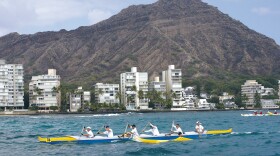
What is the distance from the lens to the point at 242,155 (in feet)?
143

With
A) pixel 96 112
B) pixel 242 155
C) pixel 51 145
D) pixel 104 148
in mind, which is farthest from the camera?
pixel 96 112

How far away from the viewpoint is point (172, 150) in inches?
1858

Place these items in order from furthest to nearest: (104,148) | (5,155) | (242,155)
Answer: (104,148) → (5,155) → (242,155)

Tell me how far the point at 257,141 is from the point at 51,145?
69.4 feet

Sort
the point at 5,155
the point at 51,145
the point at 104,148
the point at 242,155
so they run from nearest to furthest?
the point at 242,155 → the point at 5,155 → the point at 104,148 → the point at 51,145

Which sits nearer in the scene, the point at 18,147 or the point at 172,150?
the point at 172,150

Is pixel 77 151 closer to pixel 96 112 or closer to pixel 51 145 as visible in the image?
pixel 51 145

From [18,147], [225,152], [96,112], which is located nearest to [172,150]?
[225,152]

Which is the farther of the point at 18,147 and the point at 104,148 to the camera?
the point at 18,147

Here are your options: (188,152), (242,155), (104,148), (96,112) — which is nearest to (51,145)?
(104,148)

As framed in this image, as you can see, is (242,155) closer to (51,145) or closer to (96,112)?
(51,145)

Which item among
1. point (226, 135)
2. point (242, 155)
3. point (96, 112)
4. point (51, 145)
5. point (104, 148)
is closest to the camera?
point (242, 155)

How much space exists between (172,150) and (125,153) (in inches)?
171

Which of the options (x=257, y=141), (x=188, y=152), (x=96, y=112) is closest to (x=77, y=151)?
(x=188, y=152)
